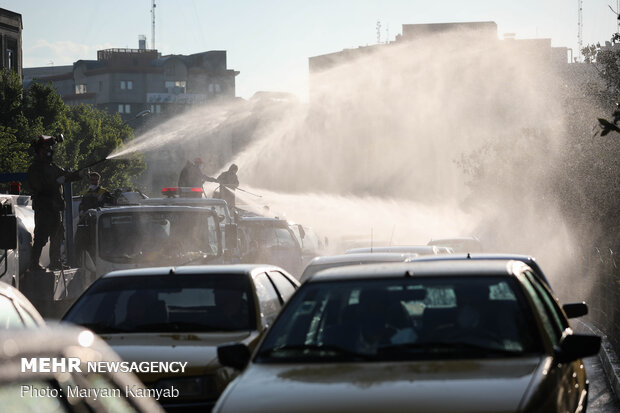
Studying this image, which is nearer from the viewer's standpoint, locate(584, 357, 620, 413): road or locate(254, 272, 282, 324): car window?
locate(254, 272, 282, 324): car window

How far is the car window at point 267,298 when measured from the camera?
930cm

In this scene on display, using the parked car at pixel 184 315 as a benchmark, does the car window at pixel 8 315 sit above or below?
above

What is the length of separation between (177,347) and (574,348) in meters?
3.15

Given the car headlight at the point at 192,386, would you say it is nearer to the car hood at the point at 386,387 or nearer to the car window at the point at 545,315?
the car hood at the point at 386,387

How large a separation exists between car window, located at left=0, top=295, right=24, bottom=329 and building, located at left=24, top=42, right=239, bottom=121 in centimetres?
13595

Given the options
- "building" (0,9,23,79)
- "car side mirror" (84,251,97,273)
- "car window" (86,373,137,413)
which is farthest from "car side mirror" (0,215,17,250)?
"building" (0,9,23,79)

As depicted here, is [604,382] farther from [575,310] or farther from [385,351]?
[385,351]

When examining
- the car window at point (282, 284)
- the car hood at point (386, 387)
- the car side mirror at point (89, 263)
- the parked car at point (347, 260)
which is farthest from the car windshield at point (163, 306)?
the car side mirror at point (89, 263)

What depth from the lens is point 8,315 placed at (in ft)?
19.7

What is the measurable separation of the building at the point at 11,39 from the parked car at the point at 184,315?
212ft

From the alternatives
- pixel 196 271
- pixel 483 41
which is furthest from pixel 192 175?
pixel 483 41

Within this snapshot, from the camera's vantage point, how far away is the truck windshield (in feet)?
Result: 56.9

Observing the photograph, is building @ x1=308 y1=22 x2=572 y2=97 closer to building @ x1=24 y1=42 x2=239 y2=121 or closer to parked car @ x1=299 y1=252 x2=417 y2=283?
building @ x1=24 y1=42 x2=239 y2=121

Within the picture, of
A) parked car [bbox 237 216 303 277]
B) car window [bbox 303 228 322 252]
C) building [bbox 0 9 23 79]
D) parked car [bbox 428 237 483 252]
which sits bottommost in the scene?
car window [bbox 303 228 322 252]
